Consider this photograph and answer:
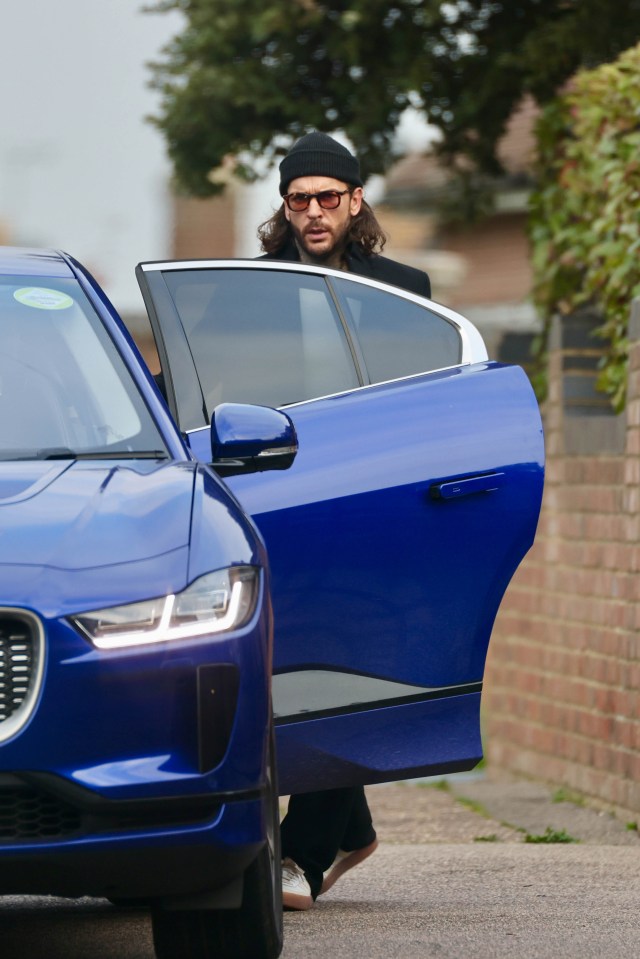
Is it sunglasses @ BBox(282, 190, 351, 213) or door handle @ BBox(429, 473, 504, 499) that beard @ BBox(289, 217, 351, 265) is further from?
door handle @ BBox(429, 473, 504, 499)

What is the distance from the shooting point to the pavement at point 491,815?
27.4 ft

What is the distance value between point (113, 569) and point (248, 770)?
500mm

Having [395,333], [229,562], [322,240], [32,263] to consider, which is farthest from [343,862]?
[229,562]

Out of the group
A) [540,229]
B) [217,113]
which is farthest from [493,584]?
[217,113]

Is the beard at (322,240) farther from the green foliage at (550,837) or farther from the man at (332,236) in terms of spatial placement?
the green foliage at (550,837)

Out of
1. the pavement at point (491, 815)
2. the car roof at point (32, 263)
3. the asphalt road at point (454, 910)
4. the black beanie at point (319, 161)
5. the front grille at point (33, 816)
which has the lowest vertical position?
the pavement at point (491, 815)

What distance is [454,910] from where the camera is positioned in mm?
5820

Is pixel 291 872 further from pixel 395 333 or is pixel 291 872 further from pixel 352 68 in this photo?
pixel 352 68

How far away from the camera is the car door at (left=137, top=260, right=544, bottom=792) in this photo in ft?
17.0

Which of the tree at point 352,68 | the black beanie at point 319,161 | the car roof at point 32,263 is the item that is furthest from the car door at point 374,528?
the tree at point 352,68

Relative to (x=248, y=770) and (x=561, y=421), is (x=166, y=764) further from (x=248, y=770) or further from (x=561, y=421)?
(x=561, y=421)

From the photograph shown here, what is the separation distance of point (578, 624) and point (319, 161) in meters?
3.93

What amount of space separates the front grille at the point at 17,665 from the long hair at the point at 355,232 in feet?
9.16

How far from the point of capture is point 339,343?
18.8 ft
